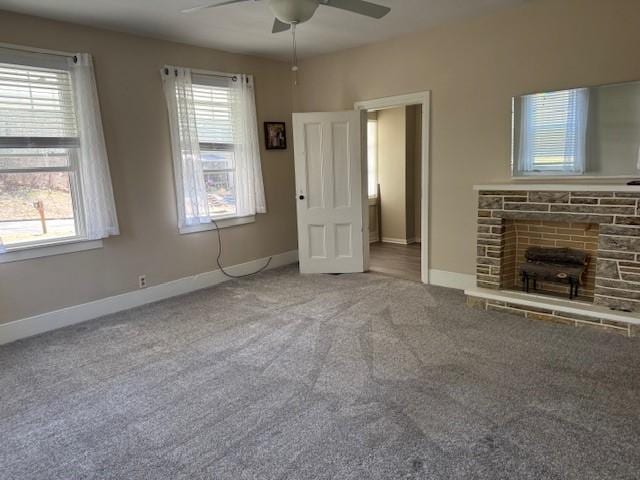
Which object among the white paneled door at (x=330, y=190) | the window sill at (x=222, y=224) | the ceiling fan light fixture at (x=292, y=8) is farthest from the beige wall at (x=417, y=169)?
the ceiling fan light fixture at (x=292, y=8)

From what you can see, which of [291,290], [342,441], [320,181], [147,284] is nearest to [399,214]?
[320,181]

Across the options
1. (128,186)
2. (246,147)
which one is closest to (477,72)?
(246,147)

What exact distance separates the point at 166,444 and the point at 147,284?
251 centimetres

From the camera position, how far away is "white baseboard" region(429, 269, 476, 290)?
171 inches

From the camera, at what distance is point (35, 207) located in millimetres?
3580

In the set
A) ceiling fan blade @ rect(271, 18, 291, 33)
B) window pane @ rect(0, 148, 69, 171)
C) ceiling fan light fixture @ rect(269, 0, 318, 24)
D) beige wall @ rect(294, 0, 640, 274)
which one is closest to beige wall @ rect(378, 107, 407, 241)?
beige wall @ rect(294, 0, 640, 274)

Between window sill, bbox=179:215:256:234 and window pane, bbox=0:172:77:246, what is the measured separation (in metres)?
1.12

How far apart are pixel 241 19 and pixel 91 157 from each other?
1781 millimetres

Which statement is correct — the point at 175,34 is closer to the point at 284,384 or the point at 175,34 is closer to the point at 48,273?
the point at 48,273

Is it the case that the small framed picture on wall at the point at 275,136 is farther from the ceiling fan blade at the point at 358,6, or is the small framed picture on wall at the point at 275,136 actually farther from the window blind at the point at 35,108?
the ceiling fan blade at the point at 358,6

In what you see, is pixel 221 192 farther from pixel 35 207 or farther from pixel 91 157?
pixel 35 207

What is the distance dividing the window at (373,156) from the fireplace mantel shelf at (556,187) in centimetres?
Answer: 321

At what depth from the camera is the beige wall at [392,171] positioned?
6.63m

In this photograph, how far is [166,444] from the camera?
2.12m
